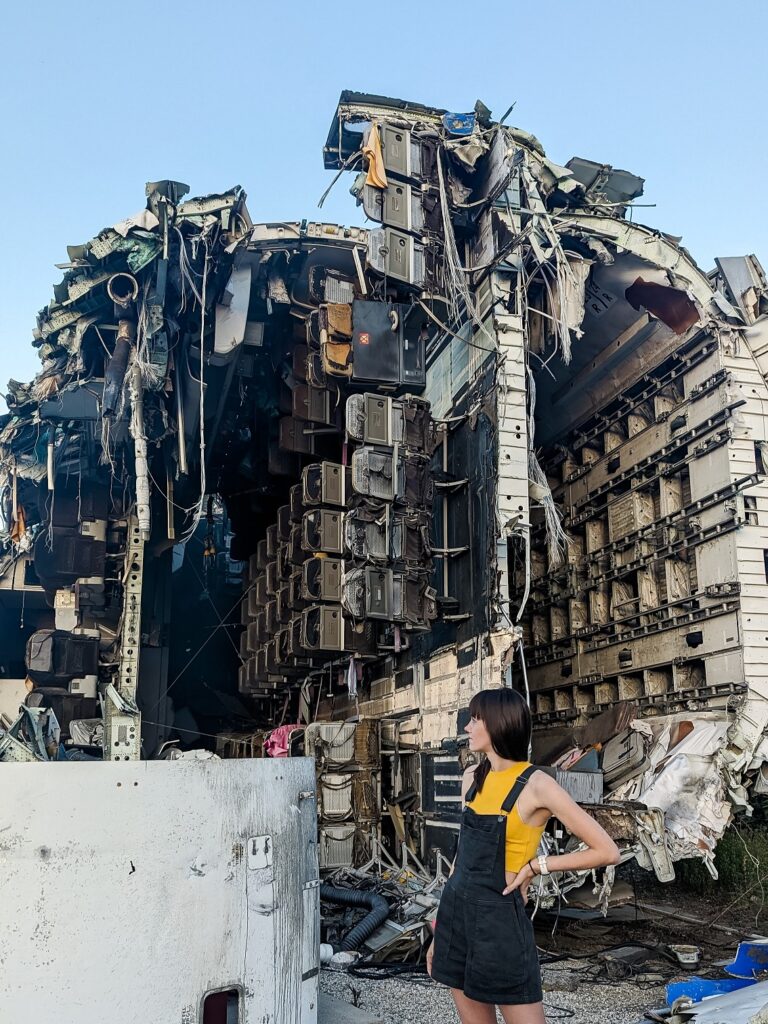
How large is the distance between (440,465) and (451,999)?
23.7ft

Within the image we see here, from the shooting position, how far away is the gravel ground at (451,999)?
6016 millimetres

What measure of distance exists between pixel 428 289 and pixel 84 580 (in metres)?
7.57

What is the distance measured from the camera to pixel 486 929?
3.07m

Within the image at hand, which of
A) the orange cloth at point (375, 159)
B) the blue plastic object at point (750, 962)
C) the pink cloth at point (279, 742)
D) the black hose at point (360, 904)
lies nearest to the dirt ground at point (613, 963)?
the blue plastic object at point (750, 962)

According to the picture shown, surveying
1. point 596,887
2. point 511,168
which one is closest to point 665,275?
point 511,168

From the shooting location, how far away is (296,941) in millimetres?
4469

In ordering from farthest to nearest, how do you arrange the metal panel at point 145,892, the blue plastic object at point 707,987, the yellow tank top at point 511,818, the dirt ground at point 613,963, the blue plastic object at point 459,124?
the blue plastic object at point 459,124, the dirt ground at point 613,963, the blue plastic object at point 707,987, the metal panel at point 145,892, the yellow tank top at point 511,818

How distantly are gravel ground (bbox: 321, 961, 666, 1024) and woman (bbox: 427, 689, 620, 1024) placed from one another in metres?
2.96

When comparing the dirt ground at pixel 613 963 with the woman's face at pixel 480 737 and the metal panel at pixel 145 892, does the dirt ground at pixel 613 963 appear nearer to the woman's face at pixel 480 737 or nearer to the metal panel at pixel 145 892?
the metal panel at pixel 145 892

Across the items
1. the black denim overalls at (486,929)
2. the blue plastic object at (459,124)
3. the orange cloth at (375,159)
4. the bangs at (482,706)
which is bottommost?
the black denim overalls at (486,929)

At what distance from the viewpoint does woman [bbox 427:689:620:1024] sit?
3.02 metres

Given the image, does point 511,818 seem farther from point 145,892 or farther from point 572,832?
point 145,892

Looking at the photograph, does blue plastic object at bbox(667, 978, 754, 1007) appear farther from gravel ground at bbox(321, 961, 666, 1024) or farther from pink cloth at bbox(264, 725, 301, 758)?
pink cloth at bbox(264, 725, 301, 758)

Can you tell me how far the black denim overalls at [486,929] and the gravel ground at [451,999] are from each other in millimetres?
2948
